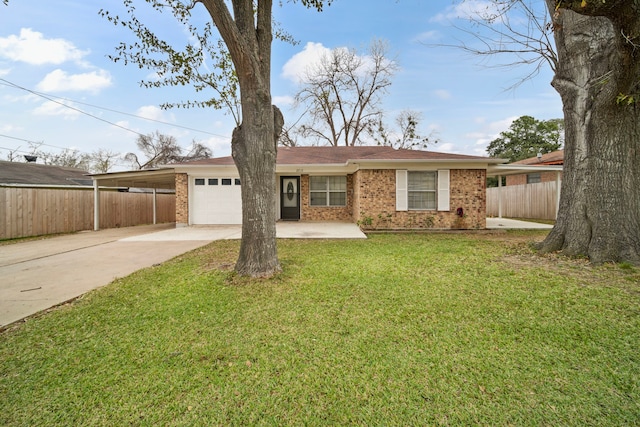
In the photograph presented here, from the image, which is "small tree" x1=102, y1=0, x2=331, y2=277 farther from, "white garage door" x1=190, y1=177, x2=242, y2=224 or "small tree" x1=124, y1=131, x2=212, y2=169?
"small tree" x1=124, y1=131, x2=212, y2=169

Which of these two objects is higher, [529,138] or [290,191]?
[529,138]

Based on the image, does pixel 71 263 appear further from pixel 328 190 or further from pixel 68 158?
pixel 68 158

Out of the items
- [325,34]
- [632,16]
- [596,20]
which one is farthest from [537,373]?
[325,34]

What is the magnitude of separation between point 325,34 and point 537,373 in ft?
48.4

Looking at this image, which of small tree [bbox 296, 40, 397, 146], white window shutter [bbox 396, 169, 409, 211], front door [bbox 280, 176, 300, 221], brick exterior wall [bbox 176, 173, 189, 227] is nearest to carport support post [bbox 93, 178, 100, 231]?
brick exterior wall [bbox 176, 173, 189, 227]

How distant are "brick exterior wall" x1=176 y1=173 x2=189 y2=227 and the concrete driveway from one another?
238 cm

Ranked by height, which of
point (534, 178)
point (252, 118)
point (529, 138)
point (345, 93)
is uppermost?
point (345, 93)

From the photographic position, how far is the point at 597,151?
17.6ft

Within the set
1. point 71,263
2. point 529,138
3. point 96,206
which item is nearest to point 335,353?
point 71,263

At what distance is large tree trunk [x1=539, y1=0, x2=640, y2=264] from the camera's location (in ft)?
16.7

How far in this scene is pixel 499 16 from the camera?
6398 mm

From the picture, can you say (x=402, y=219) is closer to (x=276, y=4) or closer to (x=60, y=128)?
(x=276, y=4)

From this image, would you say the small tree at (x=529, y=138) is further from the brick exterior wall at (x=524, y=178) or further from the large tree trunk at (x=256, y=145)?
the large tree trunk at (x=256, y=145)

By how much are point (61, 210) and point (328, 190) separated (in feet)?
35.3
